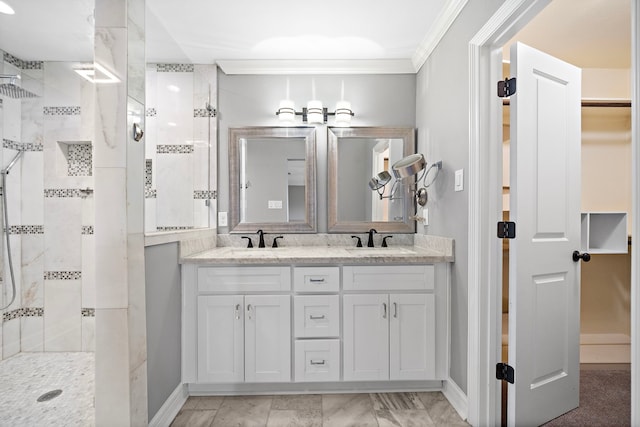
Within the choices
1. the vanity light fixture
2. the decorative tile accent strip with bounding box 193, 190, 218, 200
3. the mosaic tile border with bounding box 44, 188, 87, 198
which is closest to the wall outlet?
the decorative tile accent strip with bounding box 193, 190, 218, 200

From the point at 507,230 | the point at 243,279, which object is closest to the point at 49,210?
the point at 243,279

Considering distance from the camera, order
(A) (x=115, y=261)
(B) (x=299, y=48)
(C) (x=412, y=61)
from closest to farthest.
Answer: (A) (x=115, y=261)
(B) (x=299, y=48)
(C) (x=412, y=61)

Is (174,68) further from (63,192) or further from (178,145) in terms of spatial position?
(63,192)

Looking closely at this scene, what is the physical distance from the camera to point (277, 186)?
2.67m

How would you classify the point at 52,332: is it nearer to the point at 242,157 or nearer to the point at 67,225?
the point at 67,225

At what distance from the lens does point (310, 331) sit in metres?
2.03

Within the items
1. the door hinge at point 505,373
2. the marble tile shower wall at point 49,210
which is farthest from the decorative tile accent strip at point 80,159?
the door hinge at point 505,373

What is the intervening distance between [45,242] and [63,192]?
275 millimetres

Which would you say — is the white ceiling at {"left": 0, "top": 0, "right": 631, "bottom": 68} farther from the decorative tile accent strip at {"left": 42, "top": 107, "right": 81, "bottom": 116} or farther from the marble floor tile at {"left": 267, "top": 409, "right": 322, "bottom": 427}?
the marble floor tile at {"left": 267, "top": 409, "right": 322, "bottom": 427}

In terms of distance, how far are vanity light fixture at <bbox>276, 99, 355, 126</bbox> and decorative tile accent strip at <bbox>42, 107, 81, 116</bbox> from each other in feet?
4.34

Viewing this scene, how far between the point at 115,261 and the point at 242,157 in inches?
56.9

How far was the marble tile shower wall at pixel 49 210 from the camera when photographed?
1.54 m

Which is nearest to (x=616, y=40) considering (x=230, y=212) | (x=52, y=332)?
(x=230, y=212)

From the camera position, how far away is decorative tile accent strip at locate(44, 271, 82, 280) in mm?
1675
